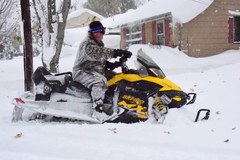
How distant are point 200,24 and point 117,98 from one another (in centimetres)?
1459

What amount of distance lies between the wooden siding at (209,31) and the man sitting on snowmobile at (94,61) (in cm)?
1377

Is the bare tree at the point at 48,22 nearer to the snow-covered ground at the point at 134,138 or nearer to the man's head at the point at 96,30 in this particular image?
the snow-covered ground at the point at 134,138

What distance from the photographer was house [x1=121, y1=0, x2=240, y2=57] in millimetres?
19422

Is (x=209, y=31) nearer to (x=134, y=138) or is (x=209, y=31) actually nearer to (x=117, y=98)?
(x=117, y=98)

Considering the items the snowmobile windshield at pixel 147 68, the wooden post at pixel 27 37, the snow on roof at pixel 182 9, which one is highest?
the snow on roof at pixel 182 9

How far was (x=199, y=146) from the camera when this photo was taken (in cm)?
477

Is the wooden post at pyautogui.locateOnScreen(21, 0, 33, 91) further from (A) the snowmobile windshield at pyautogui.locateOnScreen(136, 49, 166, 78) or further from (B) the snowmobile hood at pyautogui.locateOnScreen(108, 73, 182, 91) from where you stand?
(A) the snowmobile windshield at pyautogui.locateOnScreen(136, 49, 166, 78)

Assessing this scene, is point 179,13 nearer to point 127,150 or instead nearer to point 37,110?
point 37,110

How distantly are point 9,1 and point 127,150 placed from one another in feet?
69.9

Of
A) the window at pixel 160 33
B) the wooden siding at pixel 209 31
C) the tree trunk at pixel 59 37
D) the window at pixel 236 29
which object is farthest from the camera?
the window at pixel 160 33

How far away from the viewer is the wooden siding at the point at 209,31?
64.4ft

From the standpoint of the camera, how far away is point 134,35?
86.7 feet

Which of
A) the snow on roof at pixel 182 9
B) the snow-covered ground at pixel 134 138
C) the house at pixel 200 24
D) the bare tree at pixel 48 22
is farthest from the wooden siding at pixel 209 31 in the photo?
the snow-covered ground at pixel 134 138

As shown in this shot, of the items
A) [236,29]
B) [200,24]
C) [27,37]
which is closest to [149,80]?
[27,37]
